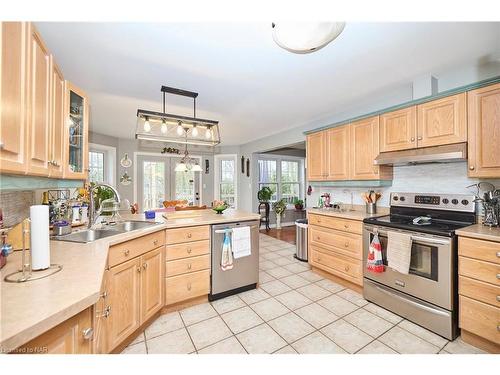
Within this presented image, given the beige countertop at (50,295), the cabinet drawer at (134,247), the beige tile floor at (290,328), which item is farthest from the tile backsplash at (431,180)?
the beige countertop at (50,295)

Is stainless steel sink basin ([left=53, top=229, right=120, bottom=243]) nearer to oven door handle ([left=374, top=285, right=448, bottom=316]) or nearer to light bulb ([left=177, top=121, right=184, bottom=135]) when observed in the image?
light bulb ([left=177, top=121, right=184, bottom=135])

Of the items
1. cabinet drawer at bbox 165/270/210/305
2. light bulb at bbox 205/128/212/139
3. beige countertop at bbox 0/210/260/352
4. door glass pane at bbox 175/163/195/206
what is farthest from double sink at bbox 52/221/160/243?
door glass pane at bbox 175/163/195/206

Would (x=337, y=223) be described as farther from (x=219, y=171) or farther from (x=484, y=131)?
(x=219, y=171)

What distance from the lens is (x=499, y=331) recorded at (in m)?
1.53

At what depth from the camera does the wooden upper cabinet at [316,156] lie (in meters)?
3.25

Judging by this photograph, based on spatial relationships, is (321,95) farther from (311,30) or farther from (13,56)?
(13,56)

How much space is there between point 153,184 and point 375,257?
5.18m

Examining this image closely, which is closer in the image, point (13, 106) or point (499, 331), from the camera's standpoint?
point (13, 106)

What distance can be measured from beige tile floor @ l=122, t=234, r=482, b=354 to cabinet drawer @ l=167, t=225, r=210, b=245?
2.36 ft

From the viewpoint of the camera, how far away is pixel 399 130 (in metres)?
2.39

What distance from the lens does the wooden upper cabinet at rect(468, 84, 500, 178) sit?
5.84 feet

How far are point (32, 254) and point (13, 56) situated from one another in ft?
2.82

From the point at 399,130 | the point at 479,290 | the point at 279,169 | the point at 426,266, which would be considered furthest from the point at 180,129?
the point at 279,169
